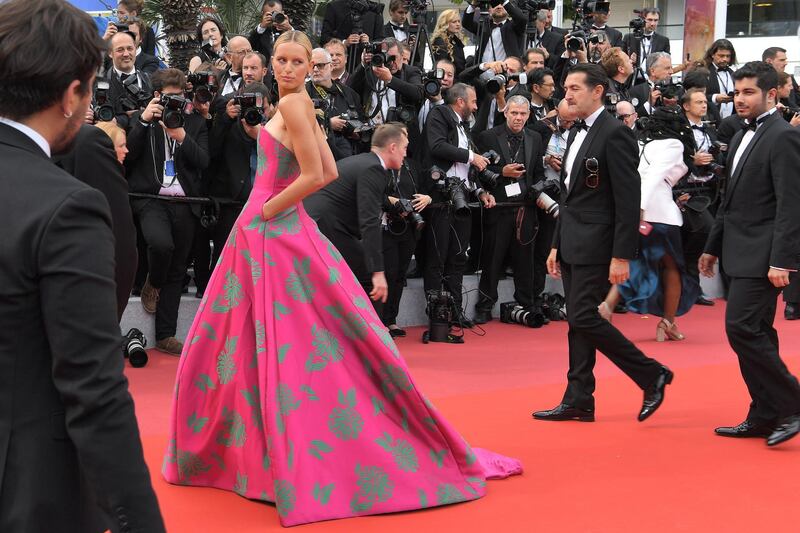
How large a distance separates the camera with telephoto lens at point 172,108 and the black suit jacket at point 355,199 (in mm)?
1012

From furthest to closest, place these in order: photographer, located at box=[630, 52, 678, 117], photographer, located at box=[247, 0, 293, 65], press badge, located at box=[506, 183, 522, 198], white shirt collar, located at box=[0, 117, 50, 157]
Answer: photographer, located at box=[630, 52, 678, 117] → photographer, located at box=[247, 0, 293, 65] → press badge, located at box=[506, 183, 522, 198] → white shirt collar, located at box=[0, 117, 50, 157]

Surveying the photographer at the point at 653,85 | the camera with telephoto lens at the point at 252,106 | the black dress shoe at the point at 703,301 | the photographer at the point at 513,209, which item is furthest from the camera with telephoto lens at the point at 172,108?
the black dress shoe at the point at 703,301

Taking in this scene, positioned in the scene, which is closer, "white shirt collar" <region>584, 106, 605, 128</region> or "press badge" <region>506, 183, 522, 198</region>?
"white shirt collar" <region>584, 106, 605, 128</region>

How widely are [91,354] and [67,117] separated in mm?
384

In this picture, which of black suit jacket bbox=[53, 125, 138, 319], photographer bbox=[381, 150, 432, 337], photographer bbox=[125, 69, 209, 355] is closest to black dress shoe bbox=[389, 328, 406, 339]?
photographer bbox=[381, 150, 432, 337]

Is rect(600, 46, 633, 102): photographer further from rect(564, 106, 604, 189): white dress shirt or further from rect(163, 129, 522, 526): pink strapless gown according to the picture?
rect(163, 129, 522, 526): pink strapless gown

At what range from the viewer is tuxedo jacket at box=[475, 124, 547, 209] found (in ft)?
26.8

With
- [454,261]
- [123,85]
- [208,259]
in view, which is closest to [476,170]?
[454,261]

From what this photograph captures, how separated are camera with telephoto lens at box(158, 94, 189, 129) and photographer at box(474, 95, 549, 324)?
2.68m

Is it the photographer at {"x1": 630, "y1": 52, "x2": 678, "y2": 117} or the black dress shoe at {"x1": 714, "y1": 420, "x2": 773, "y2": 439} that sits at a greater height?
the photographer at {"x1": 630, "y1": 52, "x2": 678, "y2": 117}

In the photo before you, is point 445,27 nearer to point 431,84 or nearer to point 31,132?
point 431,84

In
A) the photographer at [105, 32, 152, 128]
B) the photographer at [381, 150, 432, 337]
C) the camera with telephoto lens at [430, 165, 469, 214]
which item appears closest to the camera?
the photographer at [105, 32, 152, 128]

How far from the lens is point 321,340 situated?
383 cm

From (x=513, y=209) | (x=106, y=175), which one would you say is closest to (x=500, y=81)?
(x=513, y=209)
